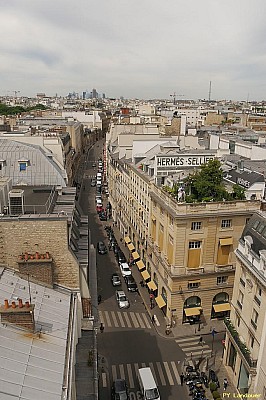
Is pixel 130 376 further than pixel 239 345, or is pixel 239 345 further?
pixel 130 376

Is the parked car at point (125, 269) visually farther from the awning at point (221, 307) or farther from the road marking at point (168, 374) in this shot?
the road marking at point (168, 374)

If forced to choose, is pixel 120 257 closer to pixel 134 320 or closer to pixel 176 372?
pixel 134 320

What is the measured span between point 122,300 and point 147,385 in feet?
62.1

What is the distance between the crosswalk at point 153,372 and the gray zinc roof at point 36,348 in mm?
18481

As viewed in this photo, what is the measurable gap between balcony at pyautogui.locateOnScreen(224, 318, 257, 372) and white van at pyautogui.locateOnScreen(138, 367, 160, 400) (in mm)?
9394

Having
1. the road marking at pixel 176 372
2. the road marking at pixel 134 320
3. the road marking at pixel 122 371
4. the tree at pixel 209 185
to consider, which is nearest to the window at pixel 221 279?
the tree at pixel 209 185

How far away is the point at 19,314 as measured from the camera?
69.6ft

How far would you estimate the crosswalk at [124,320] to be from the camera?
5041cm

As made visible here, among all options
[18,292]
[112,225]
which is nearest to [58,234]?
[18,292]

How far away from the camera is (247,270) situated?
37.8 metres

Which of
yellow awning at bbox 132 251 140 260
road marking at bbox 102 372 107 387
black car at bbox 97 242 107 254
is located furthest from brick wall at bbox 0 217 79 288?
black car at bbox 97 242 107 254

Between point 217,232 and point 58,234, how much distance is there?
2707 centimetres

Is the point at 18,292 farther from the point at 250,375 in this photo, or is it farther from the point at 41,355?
the point at 250,375

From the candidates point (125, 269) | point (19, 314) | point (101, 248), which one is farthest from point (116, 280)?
point (19, 314)
